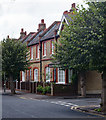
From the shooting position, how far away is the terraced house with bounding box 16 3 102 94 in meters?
31.0

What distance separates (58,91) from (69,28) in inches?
513

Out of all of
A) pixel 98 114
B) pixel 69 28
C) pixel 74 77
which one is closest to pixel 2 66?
pixel 74 77

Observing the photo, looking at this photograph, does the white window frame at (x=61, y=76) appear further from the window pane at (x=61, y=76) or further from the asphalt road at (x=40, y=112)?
the asphalt road at (x=40, y=112)

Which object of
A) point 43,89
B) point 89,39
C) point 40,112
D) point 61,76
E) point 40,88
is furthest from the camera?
point 61,76

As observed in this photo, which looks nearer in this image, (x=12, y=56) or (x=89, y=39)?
(x=89, y=39)

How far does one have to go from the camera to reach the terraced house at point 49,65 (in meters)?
31.0

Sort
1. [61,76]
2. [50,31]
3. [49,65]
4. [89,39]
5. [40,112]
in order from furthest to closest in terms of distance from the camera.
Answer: [50,31] < [61,76] < [49,65] < [40,112] < [89,39]

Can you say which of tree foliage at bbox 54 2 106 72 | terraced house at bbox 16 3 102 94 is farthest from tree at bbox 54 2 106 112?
terraced house at bbox 16 3 102 94

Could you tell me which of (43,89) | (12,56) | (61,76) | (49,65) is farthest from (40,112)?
(61,76)

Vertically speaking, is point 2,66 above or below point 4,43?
below

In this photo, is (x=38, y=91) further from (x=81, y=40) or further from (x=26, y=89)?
(x=81, y=40)

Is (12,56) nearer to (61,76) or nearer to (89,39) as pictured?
(61,76)

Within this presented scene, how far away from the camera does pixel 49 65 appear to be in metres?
31.6

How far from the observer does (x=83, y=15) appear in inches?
646
